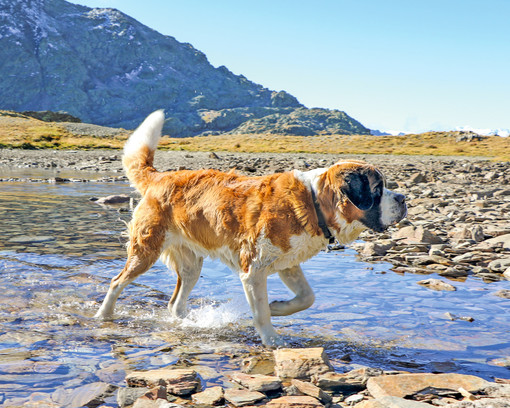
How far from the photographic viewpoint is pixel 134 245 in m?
5.83

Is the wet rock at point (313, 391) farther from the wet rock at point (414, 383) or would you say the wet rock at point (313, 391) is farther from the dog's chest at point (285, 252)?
the dog's chest at point (285, 252)

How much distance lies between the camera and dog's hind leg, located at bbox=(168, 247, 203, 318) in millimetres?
6094

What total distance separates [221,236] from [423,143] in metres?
60.3

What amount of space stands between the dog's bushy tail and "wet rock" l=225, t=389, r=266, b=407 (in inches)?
129

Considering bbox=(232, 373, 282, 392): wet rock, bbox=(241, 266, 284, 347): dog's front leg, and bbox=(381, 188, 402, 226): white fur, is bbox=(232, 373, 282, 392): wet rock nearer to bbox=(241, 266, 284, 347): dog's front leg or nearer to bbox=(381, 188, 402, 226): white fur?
bbox=(241, 266, 284, 347): dog's front leg

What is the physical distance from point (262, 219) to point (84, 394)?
7.47ft

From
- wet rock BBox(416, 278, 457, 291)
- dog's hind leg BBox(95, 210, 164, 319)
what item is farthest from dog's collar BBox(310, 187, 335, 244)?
wet rock BBox(416, 278, 457, 291)

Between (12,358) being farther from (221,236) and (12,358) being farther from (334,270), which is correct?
(334,270)

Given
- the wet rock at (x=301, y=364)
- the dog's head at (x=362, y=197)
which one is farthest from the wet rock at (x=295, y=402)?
the dog's head at (x=362, y=197)

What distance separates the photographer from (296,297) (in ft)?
17.8

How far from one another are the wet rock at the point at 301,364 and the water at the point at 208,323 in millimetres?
388

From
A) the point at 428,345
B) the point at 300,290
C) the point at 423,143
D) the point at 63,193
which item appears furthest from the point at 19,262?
the point at 423,143

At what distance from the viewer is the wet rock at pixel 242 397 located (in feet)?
11.3

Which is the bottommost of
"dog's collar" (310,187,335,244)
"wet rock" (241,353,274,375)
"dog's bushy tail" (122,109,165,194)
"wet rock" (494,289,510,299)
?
"wet rock" (241,353,274,375)
